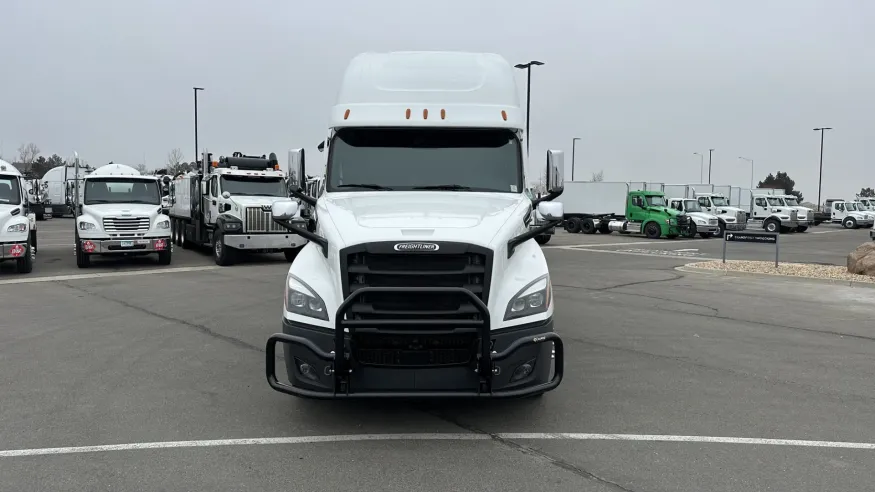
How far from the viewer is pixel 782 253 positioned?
79.9 ft

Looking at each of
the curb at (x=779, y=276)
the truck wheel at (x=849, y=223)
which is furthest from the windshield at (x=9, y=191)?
A: the truck wheel at (x=849, y=223)

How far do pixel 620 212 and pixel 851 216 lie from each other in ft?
79.3

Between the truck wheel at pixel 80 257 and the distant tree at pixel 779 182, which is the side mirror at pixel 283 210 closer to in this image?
the truck wheel at pixel 80 257

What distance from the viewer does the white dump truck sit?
4891cm

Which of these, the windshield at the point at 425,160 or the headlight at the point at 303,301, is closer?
the headlight at the point at 303,301

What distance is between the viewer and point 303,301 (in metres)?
4.95

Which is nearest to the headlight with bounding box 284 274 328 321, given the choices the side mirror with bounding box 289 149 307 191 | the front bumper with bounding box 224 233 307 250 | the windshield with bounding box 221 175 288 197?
the side mirror with bounding box 289 149 307 191

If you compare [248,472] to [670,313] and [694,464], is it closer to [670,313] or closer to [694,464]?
[694,464]

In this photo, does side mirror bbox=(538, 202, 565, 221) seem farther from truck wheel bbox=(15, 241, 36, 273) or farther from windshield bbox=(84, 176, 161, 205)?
windshield bbox=(84, 176, 161, 205)

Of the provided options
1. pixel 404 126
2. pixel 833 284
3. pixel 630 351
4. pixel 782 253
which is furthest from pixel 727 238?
pixel 404 126

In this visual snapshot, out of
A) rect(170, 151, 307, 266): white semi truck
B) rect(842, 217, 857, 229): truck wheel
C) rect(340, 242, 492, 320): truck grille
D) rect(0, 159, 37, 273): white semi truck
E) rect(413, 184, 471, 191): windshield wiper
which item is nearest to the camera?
rect(340, 242, 492, 320): truck grille

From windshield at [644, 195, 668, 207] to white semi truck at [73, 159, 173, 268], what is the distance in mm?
24738

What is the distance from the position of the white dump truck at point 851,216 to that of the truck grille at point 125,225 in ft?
162

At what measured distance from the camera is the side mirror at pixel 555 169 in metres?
6.60
